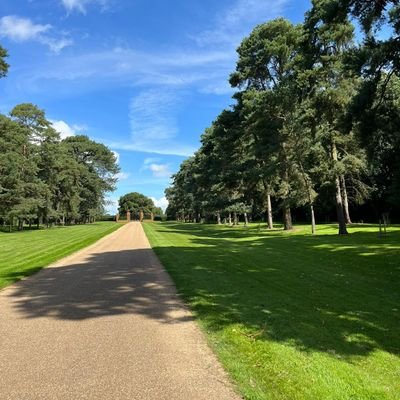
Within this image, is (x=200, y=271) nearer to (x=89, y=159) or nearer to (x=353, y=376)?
(x=353, y=376)

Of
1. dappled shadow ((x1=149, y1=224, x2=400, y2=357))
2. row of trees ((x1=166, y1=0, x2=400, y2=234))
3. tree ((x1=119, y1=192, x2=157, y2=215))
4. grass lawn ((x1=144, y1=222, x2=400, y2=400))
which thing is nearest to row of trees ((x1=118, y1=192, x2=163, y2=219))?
tree ((x1=119, y1=192, x2=157, y2=215))

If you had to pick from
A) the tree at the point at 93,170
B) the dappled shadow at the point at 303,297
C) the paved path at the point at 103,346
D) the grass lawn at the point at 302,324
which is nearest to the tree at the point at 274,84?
the dappled shadow at the point at 303,297

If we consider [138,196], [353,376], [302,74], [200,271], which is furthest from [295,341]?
[138,196]

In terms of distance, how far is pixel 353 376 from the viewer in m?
4.78

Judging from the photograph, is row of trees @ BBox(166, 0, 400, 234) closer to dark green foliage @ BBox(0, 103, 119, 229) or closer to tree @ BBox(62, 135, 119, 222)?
dark green foliage @ BBox(0, 103, 119, 229)

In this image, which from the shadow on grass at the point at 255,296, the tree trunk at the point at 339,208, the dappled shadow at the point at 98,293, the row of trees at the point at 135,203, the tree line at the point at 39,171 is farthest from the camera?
the row of trees at the point at 135,203

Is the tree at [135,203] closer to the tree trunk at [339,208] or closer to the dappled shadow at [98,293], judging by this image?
the tree trunk at [339,208]

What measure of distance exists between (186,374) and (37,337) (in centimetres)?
259

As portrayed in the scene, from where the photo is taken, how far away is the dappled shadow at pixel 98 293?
25.6ft

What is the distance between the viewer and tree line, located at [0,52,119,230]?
157ft

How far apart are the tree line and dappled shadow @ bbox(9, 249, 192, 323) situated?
28.6 m

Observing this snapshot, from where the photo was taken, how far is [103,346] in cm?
577

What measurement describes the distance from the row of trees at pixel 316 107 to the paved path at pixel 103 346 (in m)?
12.3

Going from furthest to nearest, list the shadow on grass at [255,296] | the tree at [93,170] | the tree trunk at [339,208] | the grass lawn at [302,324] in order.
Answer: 1. the tree at [93,170]
2. the tree trunk at [339,208]
3. the shadow on grass at [255,296]
4. the grass lawn at [302,324]
